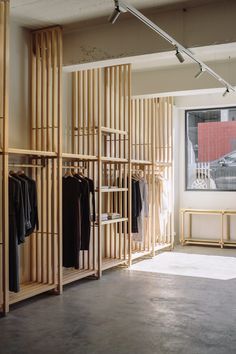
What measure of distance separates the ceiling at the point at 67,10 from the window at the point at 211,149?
4985 millimetres

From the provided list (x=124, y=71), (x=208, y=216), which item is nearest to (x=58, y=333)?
(x=124, y=71)

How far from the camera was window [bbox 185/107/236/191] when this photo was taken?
31.4 feet

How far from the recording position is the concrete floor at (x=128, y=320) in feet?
12.3

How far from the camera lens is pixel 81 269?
6238 mm

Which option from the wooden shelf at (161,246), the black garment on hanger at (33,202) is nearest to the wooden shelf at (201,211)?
the wooden shelf at (161,246)

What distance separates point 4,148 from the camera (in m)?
4.49

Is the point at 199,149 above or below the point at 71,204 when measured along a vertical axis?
above

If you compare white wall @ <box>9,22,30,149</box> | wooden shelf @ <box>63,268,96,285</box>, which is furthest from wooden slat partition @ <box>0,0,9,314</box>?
wooden shelf @ <box>63,268,96,285</box>

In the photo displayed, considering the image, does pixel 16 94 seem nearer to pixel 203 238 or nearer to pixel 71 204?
pixel 71 204

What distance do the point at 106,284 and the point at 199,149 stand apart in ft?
16.0

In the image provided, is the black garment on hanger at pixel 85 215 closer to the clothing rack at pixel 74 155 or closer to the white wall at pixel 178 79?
the clothing rack at pixel 74 155

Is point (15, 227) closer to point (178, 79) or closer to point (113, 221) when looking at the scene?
point (113, 221)

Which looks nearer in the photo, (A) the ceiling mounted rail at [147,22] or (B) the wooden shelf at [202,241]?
(A) the ceiling mounted rail at [147,22]

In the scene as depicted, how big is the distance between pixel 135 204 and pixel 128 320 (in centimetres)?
307
